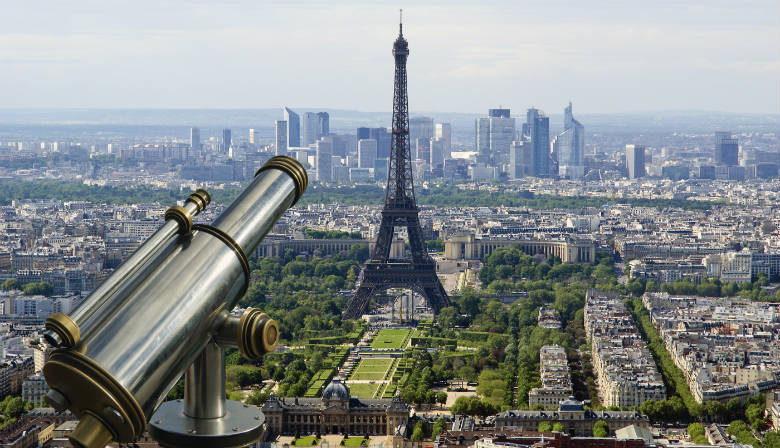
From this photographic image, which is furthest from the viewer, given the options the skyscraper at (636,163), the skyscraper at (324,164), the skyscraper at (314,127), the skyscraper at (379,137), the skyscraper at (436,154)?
the skyscraper at (314,127)

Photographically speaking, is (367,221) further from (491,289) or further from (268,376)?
(268,376)

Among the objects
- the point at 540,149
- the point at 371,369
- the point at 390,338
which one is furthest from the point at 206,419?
the point at 540,149

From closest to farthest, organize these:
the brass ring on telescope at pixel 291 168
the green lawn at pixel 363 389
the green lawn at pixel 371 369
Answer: the brass ring on telescope at pixel 291 168
the green lawn at pixel 363 389
the green lawn at pixel 371 369

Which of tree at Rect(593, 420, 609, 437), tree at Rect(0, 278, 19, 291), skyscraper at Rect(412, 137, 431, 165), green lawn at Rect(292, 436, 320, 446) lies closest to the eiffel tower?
tree at Rect(0, 278, 19, 291)

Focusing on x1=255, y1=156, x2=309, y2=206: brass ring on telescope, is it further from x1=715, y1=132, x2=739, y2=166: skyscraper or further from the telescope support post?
x1=715, y1=132, x2=739, y2=166: skyscraper

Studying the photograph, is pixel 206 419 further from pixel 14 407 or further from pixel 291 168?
pixel 14 407

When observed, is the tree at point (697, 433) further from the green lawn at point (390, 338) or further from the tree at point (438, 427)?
the green lawn at point (390, 338)

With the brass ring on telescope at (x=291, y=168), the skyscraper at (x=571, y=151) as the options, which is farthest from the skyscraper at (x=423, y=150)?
the brass ring on telescope at (x=291, y=168)
